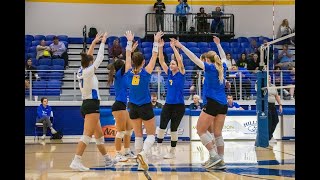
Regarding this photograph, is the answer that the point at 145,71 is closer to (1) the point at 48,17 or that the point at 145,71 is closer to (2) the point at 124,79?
(2) the point at 124,79

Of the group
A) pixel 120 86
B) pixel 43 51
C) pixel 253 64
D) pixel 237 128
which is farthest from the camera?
pixel 43 51

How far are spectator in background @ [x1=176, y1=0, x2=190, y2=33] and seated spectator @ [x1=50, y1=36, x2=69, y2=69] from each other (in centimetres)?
528

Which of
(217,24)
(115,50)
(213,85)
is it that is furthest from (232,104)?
(213,85)

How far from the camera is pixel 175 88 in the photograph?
882 cm

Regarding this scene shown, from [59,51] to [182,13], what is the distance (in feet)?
19.0

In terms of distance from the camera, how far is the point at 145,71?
7332 mm

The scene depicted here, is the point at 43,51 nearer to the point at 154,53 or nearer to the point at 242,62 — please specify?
the point at 242,62

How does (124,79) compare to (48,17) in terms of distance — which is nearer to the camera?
(124,79)

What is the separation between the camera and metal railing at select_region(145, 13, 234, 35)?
835 inches

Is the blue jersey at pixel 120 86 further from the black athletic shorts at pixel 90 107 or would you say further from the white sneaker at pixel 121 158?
the black athletic shorts at pixel 90 107

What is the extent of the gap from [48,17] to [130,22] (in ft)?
12.7

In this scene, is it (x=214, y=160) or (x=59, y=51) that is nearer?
(x=214, y=160)
